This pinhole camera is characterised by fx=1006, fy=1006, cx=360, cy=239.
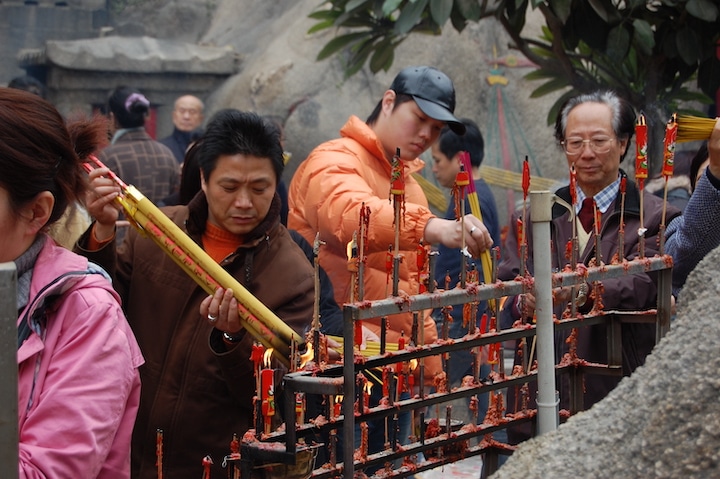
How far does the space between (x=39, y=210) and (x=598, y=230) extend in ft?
4.79

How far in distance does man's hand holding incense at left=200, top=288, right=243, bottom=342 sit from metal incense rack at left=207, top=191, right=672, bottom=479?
1.33ft

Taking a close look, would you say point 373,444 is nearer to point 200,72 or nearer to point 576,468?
point 576,468

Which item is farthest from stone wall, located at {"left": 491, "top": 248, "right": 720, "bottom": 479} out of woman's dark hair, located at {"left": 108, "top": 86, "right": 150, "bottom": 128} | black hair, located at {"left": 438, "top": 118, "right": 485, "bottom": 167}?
woman's dark hair, located at {"left": 108, "top": 86, "right": 150, "bottom": 128}

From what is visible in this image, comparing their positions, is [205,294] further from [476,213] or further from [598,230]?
[598,230]

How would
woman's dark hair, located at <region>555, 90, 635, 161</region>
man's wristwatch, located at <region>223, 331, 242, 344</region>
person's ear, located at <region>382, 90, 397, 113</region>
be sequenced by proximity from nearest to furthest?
man's wristwatch, located at <region>223, 331, 242, 344</region>
woman's dark hair, located at <region>555, 90, 635, 161</region>
person's ear, located at <region>382, 90, 397, 113</region>

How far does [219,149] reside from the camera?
2.94 metres

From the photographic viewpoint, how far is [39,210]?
198 centimetres

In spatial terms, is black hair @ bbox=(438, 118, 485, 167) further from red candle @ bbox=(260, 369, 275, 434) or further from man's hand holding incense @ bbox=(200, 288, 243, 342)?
red candle @ bbox=(260, 369, 275, 434)

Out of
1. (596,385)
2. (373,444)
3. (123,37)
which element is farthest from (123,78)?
(596,385)

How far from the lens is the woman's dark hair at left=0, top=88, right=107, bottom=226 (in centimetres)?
190

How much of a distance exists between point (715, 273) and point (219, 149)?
4.79 feet

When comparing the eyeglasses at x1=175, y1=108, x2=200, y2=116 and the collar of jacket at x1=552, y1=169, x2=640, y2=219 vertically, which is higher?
the eyeglasses at x1=175, y1=108, x2=200, y2=116

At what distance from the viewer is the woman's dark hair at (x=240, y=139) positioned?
2932mm

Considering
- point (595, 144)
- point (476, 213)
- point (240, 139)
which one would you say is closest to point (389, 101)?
point (595, 144)
